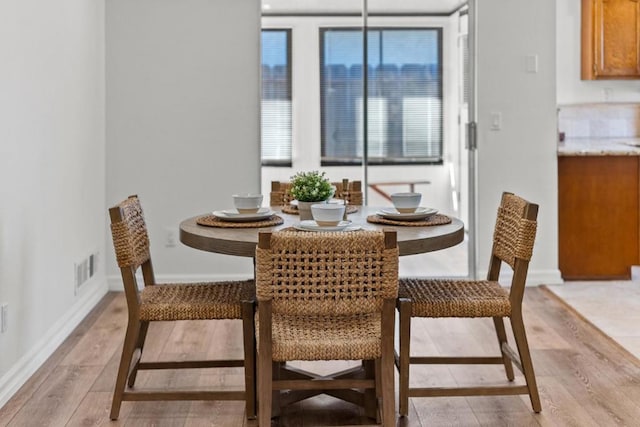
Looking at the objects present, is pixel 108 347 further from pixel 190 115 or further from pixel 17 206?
pixel 190 115

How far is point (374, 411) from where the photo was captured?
119 inches

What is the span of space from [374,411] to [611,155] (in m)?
3.15

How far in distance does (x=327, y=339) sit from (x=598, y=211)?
347cm

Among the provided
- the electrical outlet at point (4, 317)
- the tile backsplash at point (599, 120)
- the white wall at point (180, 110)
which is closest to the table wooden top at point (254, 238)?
the electrical outlet at point (4, 317)

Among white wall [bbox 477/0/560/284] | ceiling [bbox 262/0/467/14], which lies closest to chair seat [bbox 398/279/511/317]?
white wall [bbox 477/0/560/284]

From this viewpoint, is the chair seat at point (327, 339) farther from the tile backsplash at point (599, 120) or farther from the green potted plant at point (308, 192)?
the tile backsplash at point (599, 120)

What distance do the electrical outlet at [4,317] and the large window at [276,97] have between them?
243cm

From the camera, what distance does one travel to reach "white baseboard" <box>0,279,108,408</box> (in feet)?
Result: 10.8

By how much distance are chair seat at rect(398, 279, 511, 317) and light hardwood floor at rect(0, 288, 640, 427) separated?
38cm

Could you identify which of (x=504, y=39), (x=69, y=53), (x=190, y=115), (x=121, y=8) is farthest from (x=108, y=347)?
(x=504, y=39)

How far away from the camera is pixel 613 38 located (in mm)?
6512

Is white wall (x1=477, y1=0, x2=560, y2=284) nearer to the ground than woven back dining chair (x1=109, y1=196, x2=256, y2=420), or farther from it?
farther from it

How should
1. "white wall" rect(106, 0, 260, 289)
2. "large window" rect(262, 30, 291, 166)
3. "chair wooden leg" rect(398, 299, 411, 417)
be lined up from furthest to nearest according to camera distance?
"large window" rect(262, 30, 291, 166)
"white wall" rect(106, 0, 260, 289)
"chair wooden leg" rect(398, 299, 411, 417)

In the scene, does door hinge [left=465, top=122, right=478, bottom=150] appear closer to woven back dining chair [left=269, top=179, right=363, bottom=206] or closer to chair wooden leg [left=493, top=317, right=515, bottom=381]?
woven back dining chair [left=269, top=179, right=363, bottom=206]
